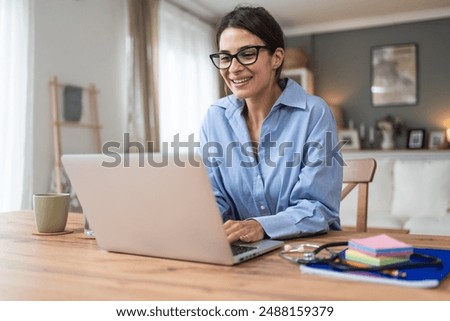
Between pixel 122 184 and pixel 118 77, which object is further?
pixel 118 77

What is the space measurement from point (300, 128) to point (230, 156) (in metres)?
0.24

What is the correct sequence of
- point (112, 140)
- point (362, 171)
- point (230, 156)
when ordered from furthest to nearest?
point (112, 140), point (362, 171), point (230, 156)

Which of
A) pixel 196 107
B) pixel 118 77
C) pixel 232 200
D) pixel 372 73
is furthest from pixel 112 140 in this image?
pixel 372 73

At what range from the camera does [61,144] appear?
362 centimetres

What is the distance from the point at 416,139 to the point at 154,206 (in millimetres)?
5284

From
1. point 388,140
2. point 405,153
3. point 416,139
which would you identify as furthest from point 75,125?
point 416,139

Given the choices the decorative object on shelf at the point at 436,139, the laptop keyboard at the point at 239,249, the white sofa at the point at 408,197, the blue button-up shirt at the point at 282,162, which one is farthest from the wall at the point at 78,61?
the decorative object on shelf at the point at 436,139

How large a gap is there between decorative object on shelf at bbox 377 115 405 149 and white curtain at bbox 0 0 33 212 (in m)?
4.06

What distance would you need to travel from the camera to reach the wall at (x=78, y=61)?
11.3 ft

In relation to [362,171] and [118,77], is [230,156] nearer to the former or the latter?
[362,171]

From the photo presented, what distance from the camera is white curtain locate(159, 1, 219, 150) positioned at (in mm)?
4789

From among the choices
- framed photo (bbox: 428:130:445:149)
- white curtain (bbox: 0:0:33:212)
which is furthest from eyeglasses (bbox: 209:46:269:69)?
framed photo (bbox: 428:130:445:149)

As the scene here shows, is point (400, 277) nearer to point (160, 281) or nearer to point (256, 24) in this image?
point (160, 281)
